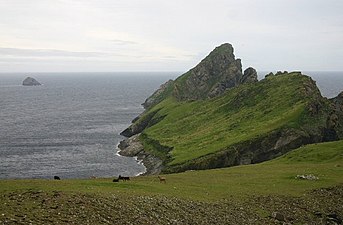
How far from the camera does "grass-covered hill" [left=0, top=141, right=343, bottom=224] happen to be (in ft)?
109

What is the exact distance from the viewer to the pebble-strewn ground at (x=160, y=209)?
31562mm

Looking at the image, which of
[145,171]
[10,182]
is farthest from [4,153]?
[10,182]

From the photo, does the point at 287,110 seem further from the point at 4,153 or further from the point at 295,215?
the point at 4,153

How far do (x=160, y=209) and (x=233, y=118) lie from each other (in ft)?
353

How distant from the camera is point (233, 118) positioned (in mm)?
143875

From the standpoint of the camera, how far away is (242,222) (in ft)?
136

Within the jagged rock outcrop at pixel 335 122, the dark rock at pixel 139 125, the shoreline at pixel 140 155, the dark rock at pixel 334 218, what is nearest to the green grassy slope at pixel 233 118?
the shoreline at pixel 140 155

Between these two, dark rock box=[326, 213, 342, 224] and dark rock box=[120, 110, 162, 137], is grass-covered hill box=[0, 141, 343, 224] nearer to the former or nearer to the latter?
dark rock box=[326, 213, 342, 224]

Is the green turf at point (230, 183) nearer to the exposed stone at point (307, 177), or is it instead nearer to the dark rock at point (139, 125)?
the exposed stone at point (307, 177)

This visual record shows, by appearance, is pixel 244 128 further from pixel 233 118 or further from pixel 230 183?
pixel 230 183

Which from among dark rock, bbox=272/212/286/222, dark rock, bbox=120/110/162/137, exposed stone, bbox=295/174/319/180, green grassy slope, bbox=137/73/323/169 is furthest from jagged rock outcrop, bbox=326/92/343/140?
dark rock, bbox=120/110/162/137

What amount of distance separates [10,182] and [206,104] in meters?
145

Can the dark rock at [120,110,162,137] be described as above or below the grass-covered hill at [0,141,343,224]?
below

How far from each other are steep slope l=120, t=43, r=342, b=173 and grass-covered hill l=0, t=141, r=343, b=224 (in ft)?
127
